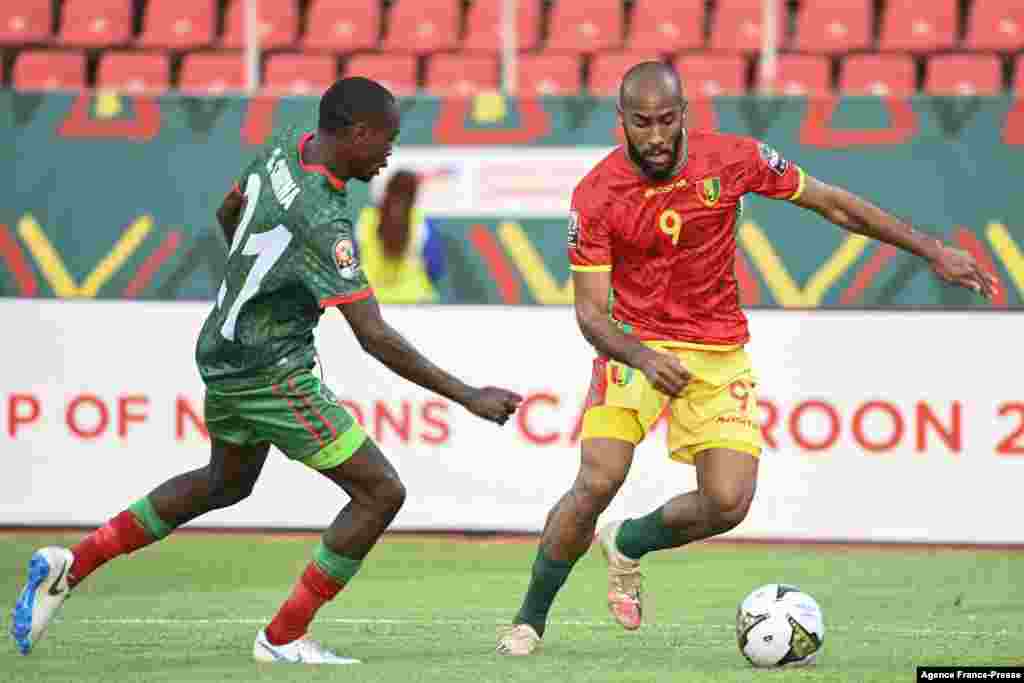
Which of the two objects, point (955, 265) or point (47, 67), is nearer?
point (955, 265)

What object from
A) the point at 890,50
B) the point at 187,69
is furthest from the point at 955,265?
the point at 187,69

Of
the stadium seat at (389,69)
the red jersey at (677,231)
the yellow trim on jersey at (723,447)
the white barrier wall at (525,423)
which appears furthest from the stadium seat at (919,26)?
the yellow trim on jersey at (723,447)

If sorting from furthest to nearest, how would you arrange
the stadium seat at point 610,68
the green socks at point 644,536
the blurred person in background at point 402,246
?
the stadium seat at point 610,68, the blurred person in background at point 402,246, the green socks at point 644,536

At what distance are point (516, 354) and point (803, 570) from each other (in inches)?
87.7

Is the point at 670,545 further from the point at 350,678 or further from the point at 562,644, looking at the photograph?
the point at 350,678

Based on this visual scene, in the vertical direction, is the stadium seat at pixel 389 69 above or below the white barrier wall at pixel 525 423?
above

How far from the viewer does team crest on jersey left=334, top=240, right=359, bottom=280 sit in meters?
7.32

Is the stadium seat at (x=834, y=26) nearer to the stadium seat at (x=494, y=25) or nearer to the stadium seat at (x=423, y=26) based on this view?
the stadium seat at (x=494, y=25)

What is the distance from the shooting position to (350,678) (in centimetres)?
723

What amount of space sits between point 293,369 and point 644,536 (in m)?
1.54

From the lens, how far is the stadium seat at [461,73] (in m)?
15.0

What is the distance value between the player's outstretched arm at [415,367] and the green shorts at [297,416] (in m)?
0.36

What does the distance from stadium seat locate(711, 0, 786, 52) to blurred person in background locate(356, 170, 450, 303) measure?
108 inches

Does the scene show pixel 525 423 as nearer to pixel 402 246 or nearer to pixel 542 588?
pixel 402 246
